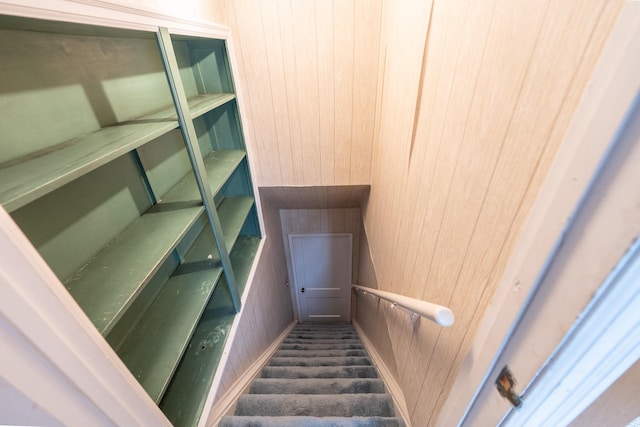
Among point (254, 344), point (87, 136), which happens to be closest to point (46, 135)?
point (87, 136)

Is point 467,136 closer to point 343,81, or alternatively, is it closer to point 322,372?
point 343,81

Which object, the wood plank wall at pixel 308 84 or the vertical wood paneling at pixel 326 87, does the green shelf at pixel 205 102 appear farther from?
the vertical wood paneling at pixel 326 87

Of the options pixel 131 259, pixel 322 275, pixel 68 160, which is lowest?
pixel 322 275

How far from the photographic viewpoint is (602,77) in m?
0.33

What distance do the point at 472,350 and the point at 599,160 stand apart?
0.52m

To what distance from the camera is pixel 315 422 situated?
136 cm

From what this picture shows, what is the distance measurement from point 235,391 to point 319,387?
1.82ft

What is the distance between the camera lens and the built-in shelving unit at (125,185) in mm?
818

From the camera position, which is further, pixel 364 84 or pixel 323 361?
pixel 323 361

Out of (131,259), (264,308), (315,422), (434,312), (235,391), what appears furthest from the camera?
(264,308)

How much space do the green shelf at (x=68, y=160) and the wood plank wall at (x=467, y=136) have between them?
1078 mm

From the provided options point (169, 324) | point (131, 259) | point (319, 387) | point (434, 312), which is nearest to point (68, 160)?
point (131, 259)

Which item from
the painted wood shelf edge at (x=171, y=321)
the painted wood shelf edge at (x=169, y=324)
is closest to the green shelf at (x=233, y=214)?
the painted wood shelf edge at (x=171, y=321)

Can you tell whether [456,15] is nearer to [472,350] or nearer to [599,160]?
[599,160]
